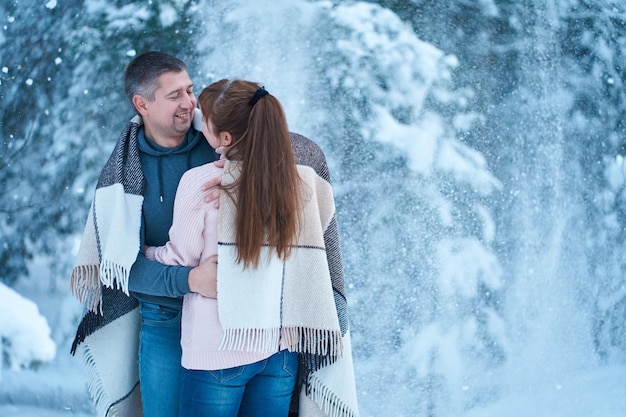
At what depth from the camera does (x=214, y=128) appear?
1.40 m

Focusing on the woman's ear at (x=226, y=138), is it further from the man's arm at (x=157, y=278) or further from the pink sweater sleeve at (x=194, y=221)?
the man's arm at (x=157, y=278)

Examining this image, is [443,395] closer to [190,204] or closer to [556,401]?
[556,401]

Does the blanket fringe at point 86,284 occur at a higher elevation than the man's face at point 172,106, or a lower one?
lower

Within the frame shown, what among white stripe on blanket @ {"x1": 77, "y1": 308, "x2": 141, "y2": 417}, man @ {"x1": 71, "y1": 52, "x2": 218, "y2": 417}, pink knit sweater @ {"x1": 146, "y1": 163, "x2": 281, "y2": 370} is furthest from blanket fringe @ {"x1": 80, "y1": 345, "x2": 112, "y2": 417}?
pink knit sweater @ {"x1": 146, "y1": 163, "x2": 281, "y2": 370}

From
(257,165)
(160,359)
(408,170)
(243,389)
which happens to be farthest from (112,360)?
(408,170)

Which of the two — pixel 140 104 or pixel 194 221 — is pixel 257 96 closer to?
pixel 194 221

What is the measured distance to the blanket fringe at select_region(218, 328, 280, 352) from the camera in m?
1.39

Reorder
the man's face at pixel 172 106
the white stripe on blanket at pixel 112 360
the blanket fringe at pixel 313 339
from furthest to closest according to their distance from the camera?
the white stripe on blanket at pixel 112 360 → the man's face at pixel 172 106 → the blanket fringe at pixel 313 339

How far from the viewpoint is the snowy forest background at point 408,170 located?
1832 millimetres

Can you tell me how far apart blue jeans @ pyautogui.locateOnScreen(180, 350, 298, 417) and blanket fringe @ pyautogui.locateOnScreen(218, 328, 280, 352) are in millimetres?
55

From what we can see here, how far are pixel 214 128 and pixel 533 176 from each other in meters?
0.91

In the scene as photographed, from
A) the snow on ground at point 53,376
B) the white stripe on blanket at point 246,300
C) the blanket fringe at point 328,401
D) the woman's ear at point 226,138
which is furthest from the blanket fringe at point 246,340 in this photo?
the snow on ground at point 53,376

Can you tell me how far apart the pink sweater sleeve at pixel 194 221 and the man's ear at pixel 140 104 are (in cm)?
27

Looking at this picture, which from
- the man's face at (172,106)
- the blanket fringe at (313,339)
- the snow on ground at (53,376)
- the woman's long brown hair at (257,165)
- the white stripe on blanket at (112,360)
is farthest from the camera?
the snow on ground at (53,376)
